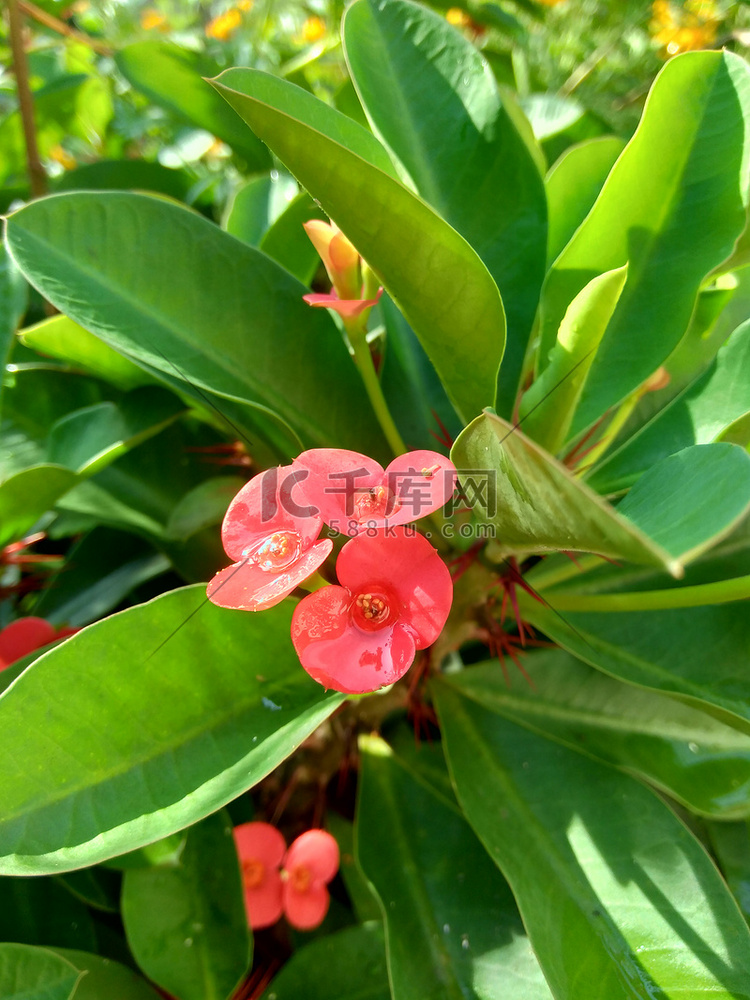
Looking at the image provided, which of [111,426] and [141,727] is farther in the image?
[111,426]

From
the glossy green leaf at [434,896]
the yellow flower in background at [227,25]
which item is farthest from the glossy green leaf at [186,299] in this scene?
the yellow flower in background at [227,25]

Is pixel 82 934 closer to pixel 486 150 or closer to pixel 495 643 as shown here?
pixel 495 643

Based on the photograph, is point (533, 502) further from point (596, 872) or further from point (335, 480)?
point (596, 872)

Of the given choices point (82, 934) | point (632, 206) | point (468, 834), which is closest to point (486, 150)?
point (632, 206)

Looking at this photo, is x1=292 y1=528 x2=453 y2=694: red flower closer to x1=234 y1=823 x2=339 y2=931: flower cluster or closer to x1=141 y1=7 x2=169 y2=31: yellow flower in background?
x1=234 y1=823 x2=339 y2=931: flower cluster

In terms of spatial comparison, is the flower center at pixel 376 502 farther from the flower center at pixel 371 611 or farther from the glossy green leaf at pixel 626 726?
the glossy green leaf at pixel 626 726

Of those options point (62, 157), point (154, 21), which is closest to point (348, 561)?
point (62, 157)

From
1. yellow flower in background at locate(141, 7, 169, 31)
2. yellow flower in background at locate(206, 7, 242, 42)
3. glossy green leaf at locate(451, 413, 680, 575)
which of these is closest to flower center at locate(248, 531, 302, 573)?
glossy green leaf at locate(451, 413, 680, 575)
